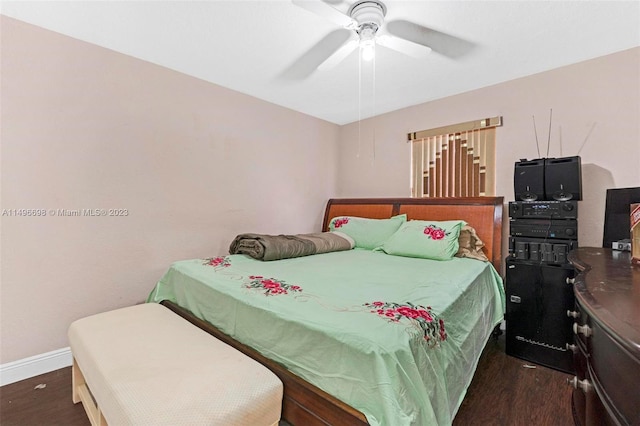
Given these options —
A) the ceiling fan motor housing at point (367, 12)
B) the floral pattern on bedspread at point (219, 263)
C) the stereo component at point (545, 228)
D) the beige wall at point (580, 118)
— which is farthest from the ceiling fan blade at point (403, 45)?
the floral pattern on bedspread at point (219, 263)

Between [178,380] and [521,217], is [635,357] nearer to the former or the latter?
[178,380]

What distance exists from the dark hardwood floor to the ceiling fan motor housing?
2210 millimetres

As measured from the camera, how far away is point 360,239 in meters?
3.01

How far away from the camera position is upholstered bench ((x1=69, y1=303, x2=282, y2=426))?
3.02ft

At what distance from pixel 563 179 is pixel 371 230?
158 cm

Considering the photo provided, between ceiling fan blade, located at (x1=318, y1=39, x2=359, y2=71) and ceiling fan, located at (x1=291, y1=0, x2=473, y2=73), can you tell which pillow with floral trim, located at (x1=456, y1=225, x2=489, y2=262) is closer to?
ceiling fan, located at (x1=291, y1=0, x2=473, y2=73)

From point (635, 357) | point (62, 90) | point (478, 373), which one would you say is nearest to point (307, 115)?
point (62, 90)

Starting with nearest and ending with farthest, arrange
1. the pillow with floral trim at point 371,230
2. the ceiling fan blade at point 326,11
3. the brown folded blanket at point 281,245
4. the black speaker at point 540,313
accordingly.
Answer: the ceiling fan blade at point 326,11 < the black speaker at point 540,313 < the brown folded blanket at point 281,245 < the pillow with floral trim at point 371,230

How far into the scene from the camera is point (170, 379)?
1045 mm

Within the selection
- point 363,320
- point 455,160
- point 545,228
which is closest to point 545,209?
point 545,228

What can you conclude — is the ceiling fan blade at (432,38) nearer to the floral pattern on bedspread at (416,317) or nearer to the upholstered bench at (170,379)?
the floral pattern on bedspread at (416,317)

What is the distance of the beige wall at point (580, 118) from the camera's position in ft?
6.92

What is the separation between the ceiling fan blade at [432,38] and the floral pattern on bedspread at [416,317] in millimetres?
1690

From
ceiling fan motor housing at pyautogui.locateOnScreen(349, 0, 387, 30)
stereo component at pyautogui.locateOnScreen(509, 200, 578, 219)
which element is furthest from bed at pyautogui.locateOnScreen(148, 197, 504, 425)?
ceiling fan motor housing at pyautogui.locateOnScreen(349, 0, 387, 30)
